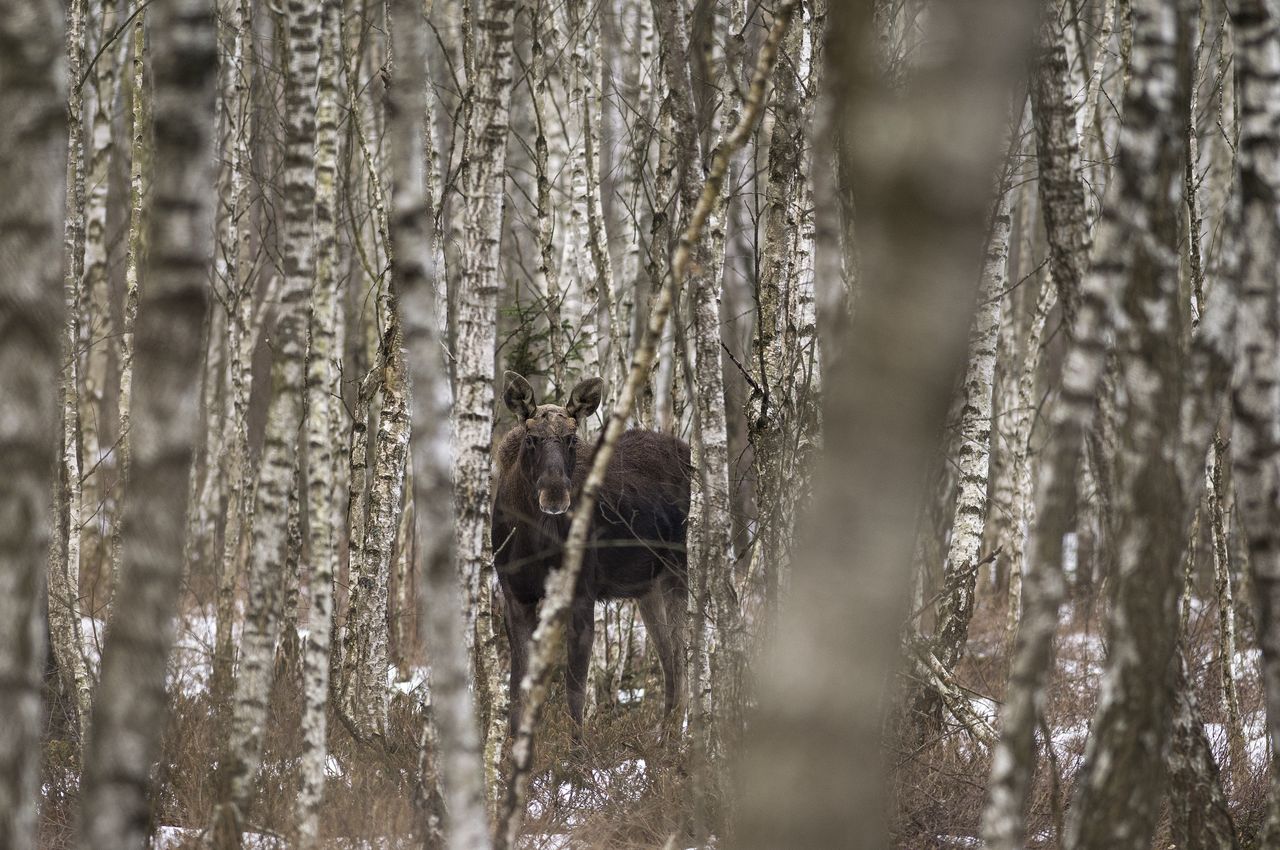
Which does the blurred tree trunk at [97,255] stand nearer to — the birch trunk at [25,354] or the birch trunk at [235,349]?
the birch trunk at [235,349]

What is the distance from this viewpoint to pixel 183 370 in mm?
3002

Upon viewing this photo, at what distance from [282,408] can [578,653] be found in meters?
4.18

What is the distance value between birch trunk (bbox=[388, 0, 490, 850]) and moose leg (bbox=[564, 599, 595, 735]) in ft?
15.1

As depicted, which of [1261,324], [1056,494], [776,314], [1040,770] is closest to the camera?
[1056,494]

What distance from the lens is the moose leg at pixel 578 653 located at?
7.84 metres

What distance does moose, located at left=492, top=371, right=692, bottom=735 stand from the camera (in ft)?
26.5

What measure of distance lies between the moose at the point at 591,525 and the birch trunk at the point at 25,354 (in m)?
4.73

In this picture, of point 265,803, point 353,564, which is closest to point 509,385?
point 353,564

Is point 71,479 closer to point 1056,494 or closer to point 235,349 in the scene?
point 235,349

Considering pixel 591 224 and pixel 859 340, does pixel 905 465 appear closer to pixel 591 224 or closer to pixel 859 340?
pixel 859 340

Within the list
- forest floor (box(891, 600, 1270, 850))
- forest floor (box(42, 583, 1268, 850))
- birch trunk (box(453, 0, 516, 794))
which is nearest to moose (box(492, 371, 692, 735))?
forest floor (box(42, 583, 1268, 850))

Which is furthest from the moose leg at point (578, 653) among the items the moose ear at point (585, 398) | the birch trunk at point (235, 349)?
the birch trunk at point (235, 349)

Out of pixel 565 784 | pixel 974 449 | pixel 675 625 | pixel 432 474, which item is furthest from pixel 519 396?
pixel 432 474

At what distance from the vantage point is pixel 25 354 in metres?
3.00
